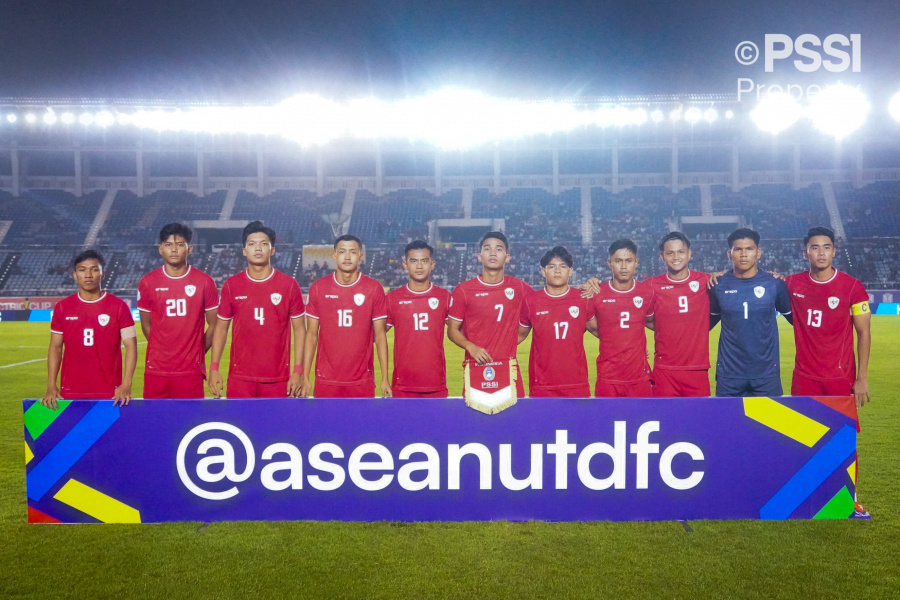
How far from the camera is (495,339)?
5242 millimetres

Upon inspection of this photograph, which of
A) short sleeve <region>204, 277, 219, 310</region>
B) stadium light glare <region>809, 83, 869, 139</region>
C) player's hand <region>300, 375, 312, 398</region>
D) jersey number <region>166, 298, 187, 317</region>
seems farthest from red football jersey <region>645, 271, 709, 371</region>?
stadium light glare <region>809, 83, 869, 139</region>

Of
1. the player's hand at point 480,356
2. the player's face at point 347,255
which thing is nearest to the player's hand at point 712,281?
the player's hand at point 480,356

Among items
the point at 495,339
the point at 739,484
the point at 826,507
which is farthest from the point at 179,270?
the point at 826,507

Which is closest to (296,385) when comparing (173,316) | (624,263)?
(173,316)

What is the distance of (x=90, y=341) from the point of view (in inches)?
203

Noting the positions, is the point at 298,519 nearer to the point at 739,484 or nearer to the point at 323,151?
the point at 739,484

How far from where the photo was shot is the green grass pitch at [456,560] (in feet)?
11.3

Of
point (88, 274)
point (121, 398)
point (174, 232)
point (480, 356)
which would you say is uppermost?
point (174, 232)

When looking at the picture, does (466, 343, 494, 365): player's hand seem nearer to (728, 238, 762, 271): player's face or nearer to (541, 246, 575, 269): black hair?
(541, 246, 575, 269): black hair

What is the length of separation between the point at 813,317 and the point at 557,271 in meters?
2.06

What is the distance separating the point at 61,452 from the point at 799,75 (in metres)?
30.7

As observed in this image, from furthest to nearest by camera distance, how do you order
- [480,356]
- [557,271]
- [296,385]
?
[557,271] → [296,385] → [480,356]

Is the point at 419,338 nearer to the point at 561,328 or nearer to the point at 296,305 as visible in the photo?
the point at 296,305

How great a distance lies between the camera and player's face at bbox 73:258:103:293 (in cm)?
499
